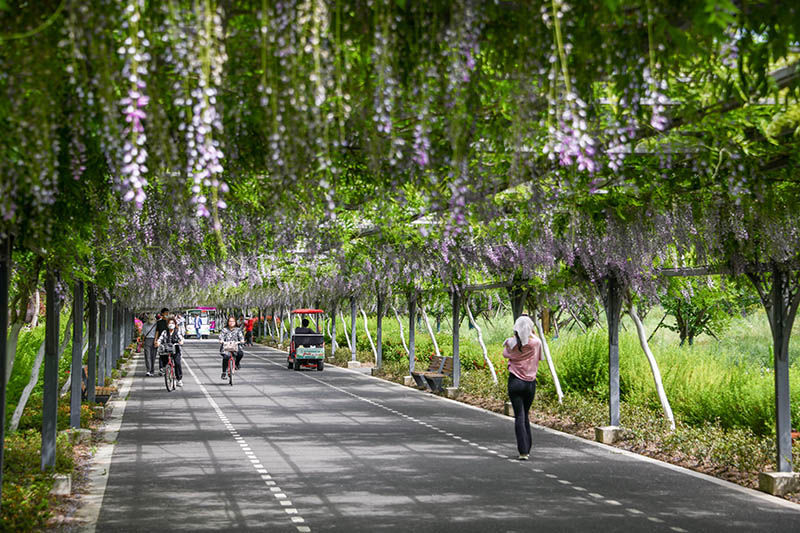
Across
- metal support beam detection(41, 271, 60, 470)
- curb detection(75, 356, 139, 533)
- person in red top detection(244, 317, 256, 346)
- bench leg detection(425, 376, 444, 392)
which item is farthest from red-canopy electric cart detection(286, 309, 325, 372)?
person in red top detection(244, 317, 256, 346)

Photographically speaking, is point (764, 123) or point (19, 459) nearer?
point (764, 123)

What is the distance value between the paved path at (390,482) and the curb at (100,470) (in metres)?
0.10

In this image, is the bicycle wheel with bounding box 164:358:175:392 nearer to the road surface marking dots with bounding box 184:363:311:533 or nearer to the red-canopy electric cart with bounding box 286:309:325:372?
the road surface marking dots with bounding box 184:363:311:533

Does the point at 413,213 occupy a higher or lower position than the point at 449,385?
higher

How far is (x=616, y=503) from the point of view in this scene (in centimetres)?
802

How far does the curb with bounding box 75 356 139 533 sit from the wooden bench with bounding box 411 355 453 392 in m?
6.70

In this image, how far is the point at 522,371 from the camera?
10328mm

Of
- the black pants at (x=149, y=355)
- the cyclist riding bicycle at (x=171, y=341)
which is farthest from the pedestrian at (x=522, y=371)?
the black pants at (x=149, y=355)

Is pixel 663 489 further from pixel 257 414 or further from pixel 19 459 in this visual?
pixel 257 414

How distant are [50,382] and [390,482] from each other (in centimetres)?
348

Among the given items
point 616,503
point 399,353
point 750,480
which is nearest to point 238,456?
point 616,503

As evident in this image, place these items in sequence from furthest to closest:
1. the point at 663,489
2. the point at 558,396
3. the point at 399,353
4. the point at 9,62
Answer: the point at 399,353
the point at 558,396
the point at 663,489
the point at 9,62

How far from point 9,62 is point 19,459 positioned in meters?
7.20

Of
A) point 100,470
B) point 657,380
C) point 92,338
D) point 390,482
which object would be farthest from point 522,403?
point 92,338
